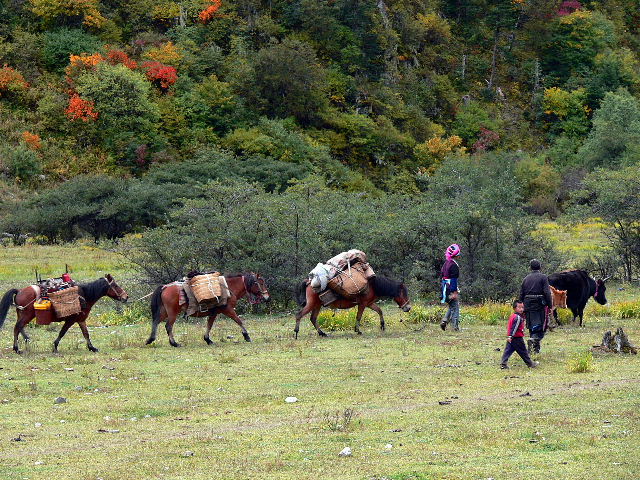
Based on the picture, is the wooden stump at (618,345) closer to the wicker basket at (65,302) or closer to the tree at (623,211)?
the wicker basket at (65,302)

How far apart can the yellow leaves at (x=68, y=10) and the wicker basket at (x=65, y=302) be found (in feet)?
155

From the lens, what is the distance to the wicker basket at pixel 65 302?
19125mm

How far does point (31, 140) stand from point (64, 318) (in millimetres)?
39419

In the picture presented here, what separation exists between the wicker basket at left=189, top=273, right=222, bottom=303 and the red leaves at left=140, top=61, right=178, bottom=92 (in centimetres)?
4267

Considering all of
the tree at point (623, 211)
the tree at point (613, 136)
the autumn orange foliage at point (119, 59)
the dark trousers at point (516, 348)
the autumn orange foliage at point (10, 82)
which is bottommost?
the dark trousers at point (516, 348)

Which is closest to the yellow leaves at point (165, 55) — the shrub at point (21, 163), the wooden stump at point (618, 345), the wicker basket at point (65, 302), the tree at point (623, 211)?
the shrub at point (21, 163)

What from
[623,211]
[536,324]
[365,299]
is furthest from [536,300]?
[623,211]

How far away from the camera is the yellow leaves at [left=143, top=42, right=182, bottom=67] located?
62.9m

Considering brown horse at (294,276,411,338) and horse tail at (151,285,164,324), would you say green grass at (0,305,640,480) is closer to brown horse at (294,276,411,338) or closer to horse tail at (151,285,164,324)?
horse tail at (151,285,164,324)

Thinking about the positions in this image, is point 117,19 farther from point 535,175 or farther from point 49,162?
point 535,175

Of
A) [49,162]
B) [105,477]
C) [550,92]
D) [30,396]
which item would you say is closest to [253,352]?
[30,396]

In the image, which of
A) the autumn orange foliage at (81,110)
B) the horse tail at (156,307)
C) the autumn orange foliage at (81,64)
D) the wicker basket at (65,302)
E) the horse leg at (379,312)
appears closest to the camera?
the wicker basket at (65,302)

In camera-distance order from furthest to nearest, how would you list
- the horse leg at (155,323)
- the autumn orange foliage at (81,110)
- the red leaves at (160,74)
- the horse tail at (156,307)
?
the red leaves at (160,74) → the autumn orange foliage at (81,110) → the horse tail at (156,307) → the horse leg at (155,323)

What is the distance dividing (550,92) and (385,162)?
1774cm
